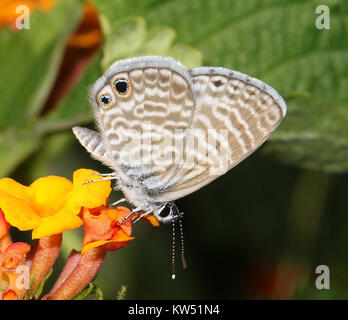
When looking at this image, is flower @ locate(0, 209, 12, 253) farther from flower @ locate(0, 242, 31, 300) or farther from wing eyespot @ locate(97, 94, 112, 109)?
wing eyespot @ locate(97, 94, 112, 109)

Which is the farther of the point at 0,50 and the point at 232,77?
the point at 0,50

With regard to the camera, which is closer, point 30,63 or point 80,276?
point 80,276

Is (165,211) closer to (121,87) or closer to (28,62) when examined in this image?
(121,87)

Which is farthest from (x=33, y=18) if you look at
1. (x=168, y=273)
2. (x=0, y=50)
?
(x=168, y=273)

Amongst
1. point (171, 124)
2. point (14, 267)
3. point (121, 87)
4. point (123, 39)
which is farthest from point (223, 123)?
point (14, 267)

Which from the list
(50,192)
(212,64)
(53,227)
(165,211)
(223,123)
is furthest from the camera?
(212,64)
